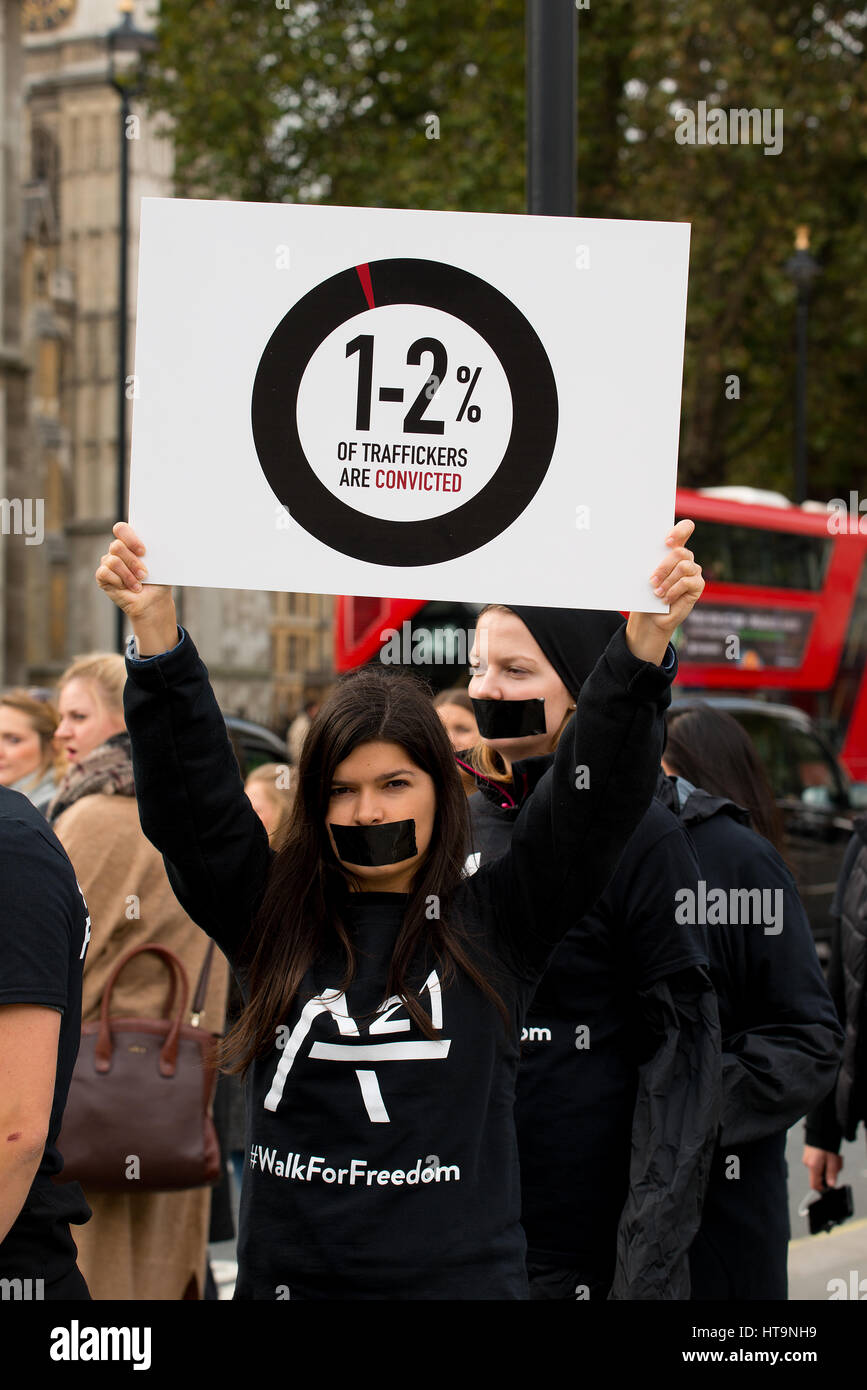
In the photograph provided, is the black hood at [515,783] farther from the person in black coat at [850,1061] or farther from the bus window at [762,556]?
the bus window at [762,556]

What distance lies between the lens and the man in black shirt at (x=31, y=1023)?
198cm

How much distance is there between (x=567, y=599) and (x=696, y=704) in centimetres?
167

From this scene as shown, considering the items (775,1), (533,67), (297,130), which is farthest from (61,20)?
(533,67)

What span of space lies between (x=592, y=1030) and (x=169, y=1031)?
1.30m

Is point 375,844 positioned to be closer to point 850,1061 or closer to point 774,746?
point 850,1061

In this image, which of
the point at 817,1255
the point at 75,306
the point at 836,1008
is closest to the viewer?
the point at 836,1008

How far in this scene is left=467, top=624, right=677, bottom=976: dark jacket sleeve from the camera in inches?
87.9

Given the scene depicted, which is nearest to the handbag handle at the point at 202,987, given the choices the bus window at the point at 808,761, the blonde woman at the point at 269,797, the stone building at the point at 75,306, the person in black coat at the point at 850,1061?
the blonde woman at the point at 269,797

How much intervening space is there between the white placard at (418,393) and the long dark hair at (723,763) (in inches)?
59.8

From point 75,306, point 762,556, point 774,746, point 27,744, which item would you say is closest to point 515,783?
point 27,744

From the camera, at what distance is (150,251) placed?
2307mm

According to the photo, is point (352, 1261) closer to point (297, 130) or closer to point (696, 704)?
point (696, 704)

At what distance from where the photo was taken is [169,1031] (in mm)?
3672
